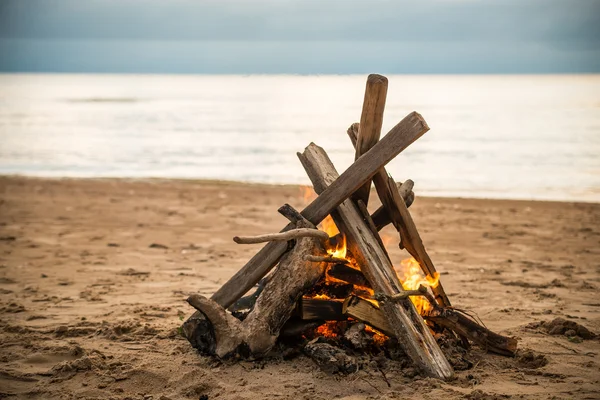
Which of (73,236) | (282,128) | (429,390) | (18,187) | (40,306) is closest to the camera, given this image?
(429,390)

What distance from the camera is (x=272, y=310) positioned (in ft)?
16.1

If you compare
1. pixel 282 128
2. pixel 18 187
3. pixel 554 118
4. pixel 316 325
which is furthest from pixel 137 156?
pixel 554 118

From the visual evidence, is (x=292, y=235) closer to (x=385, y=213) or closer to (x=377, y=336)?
(x=385, y=213)

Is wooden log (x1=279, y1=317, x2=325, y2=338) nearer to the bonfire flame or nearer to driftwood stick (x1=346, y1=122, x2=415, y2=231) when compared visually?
the bonfire flame

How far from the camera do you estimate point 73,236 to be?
10.9 metres

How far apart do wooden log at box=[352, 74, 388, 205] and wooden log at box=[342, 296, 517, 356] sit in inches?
31.8

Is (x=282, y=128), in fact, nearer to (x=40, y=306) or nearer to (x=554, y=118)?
(x=554, y=118)

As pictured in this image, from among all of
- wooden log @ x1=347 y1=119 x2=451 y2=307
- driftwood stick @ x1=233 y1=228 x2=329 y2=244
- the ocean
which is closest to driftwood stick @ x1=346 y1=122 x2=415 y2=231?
wooden log @ x1=347 y1=119 x2=451 y2=307

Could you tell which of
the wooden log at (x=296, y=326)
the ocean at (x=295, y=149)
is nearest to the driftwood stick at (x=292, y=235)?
the wooden log at (x=296, y=326)

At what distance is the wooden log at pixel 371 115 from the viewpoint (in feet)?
15.8

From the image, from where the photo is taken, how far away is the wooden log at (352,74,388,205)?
4.82 metres

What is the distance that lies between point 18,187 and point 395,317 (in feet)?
46.5

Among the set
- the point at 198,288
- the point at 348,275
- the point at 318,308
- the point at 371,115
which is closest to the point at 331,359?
the point at 318,308

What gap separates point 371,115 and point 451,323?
5.66ft
